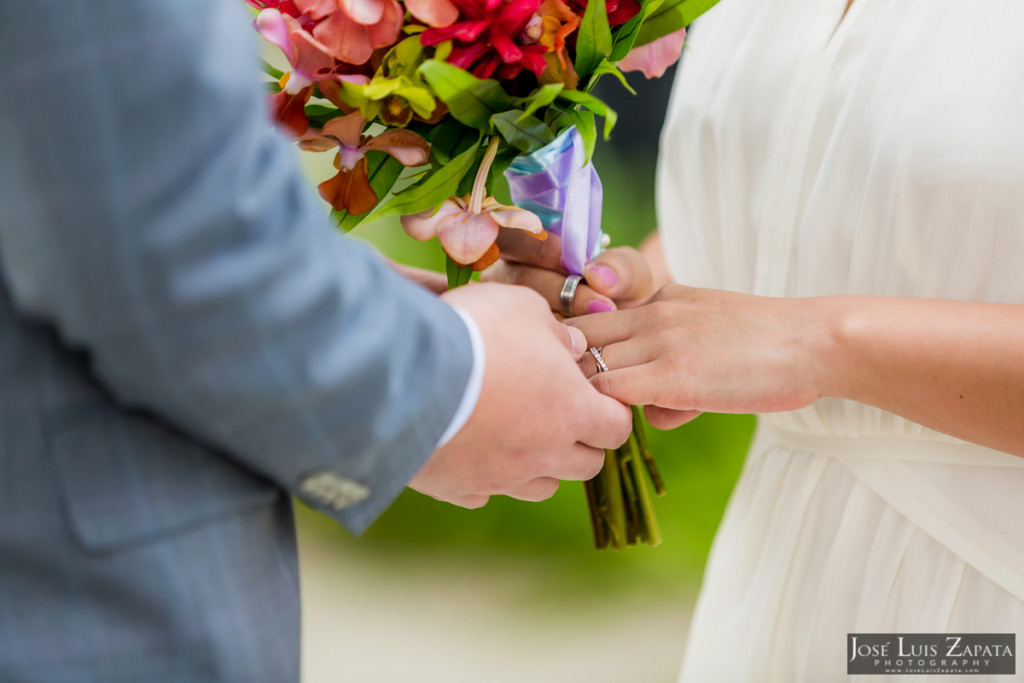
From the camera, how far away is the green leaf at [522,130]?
0.73 meters

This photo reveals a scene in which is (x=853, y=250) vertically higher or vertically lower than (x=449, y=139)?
lower

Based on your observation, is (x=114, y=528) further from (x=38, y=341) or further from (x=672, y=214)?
(x=672, y=214)

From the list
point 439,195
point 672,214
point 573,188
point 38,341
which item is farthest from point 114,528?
point 672,214

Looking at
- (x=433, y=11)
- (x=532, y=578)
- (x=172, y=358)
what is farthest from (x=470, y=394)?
(x=532, y=578)

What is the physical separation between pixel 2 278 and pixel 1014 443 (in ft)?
2.75

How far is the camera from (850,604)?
96 centimetres

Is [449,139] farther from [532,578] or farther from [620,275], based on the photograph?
[532,578]

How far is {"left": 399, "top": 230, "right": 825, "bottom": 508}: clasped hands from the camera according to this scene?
0.65 metres

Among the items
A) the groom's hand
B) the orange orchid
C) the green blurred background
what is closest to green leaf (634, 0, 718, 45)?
the orange orchid

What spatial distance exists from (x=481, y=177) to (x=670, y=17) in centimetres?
25

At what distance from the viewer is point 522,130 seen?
29.9 inches

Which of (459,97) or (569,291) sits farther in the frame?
(569,291)

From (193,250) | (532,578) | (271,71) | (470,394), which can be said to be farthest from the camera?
(532,578)

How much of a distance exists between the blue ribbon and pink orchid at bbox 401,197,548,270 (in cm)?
6
